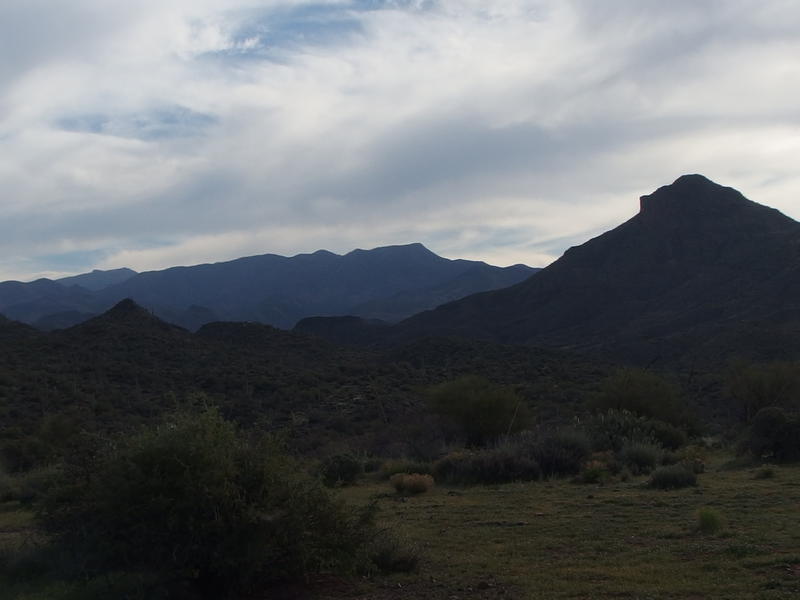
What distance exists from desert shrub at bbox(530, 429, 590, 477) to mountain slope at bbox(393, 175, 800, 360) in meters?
49.7

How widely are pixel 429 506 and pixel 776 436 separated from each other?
921 cm

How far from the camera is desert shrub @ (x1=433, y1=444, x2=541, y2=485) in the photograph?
1770cm

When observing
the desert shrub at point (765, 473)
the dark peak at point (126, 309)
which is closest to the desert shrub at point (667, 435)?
the desert shrub at point (765, 473)

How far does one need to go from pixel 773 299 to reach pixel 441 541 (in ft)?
243

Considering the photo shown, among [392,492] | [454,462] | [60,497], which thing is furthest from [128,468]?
[454,462]

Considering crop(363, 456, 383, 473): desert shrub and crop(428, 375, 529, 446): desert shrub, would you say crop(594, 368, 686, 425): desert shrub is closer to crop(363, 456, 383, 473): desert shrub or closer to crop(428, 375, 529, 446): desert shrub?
crop(428, 375, 529, 446): desert shrub

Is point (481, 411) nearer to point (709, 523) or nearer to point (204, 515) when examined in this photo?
point (709, 523)

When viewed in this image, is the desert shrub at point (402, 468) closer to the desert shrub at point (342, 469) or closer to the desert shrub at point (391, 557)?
the desert shrub at point (342, 469)

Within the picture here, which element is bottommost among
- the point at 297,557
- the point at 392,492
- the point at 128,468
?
the point at 392,492

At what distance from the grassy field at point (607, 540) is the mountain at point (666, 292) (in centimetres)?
4936

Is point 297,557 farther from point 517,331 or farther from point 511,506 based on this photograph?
point 517,331

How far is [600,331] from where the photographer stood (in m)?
90.4

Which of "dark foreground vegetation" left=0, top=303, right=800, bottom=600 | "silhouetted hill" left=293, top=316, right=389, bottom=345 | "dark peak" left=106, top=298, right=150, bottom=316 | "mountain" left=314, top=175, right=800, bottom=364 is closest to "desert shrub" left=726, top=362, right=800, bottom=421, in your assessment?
"dark foreground vegetation" left=0, top=303, right=800, bottom=600

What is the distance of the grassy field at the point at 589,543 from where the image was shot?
845 centimetres
